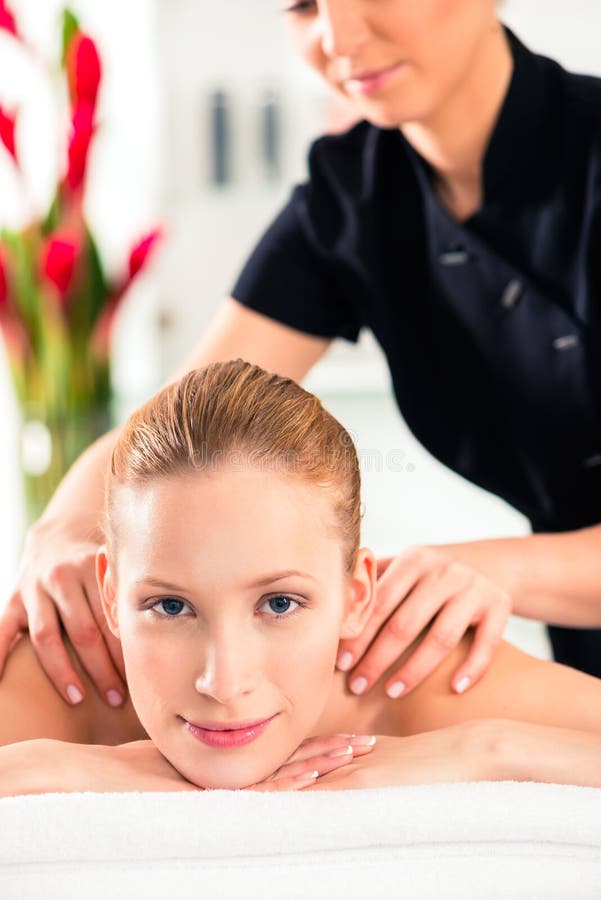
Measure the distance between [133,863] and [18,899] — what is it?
Answer: 8cm

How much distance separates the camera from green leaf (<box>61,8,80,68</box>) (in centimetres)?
255

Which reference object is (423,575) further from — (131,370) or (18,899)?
(131,370)

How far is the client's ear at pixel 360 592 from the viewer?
1.16 metres

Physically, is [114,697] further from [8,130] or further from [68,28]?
[68,28]

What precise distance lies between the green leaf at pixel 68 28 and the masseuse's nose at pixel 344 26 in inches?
53.8

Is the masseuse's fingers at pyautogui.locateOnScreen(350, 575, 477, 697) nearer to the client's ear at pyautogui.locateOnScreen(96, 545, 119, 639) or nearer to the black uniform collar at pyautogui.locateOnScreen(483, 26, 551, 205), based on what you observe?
the client's ear at pyautogui.locateOnScreen(96, 545, 119, 639)

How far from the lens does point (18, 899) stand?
2.62ft

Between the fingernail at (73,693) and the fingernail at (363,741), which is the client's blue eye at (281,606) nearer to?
the fingernail at (363,741)

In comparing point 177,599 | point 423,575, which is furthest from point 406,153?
point 177,599

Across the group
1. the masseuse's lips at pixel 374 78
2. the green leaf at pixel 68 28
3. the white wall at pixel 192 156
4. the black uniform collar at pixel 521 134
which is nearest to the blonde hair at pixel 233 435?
the masseuse's lips at pixel 374 78

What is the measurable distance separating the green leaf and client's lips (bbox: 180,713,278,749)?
1906 millimetres

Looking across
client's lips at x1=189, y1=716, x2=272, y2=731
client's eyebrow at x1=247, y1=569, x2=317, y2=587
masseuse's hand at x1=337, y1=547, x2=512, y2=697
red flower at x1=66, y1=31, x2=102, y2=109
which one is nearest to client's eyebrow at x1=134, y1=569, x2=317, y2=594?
client's eyebrow at x1=247, y1=569, x2=317, y2=587

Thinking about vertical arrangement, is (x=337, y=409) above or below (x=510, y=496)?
below

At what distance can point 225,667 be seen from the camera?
990mm
